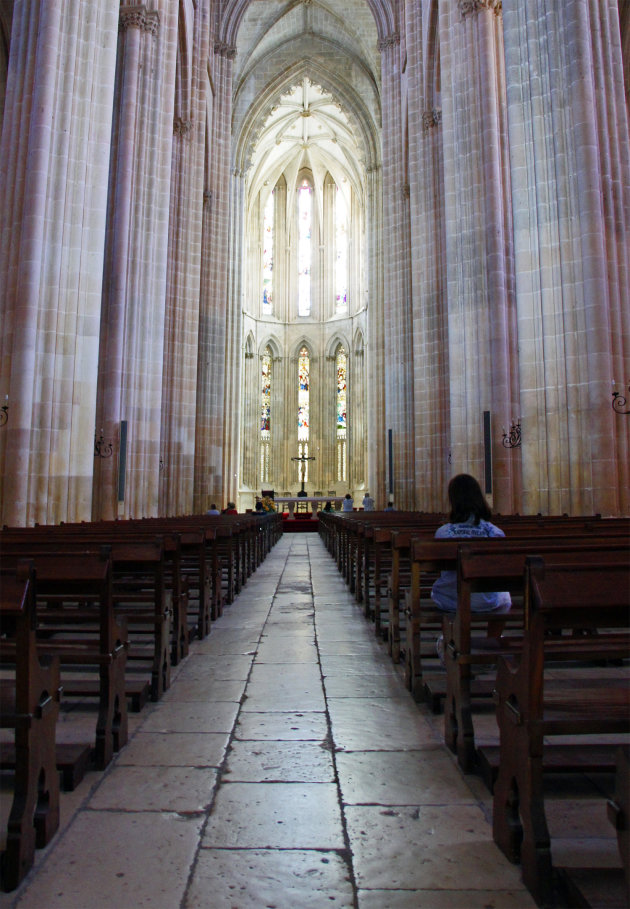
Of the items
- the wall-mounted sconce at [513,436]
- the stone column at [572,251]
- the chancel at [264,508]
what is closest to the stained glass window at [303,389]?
the chancel at [264,508]

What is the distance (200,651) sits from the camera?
16.1 feet

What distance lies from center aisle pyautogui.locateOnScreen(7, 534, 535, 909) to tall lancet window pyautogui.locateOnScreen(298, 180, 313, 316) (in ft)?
118

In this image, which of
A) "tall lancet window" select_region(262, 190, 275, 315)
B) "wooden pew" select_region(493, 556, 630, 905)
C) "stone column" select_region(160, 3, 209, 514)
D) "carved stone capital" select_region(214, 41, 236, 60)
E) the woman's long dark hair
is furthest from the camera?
"tall lancet window" select_region(262, 190, 275, 315)

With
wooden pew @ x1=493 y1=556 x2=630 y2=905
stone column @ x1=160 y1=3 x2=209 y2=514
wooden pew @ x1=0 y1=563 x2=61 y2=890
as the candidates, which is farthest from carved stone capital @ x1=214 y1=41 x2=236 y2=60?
wooden pew @ x1=493 y1=556 x2=630 y2=905

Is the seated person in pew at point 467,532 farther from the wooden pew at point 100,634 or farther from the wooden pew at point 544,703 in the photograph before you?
the wooden pew at point 100,634

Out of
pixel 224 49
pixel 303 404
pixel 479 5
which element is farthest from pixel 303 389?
pixel 479 5

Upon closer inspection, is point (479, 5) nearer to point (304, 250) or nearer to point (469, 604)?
point (469, 604)

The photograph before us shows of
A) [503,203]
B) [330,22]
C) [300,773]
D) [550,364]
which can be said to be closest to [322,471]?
[330,22]

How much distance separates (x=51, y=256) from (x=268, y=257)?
102ft

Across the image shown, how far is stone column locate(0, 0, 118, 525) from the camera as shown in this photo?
8.14 m

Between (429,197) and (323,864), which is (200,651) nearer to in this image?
(323,864)

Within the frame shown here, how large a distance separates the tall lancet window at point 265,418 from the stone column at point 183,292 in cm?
2059

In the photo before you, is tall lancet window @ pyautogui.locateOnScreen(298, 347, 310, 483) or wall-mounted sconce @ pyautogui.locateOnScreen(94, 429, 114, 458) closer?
wall-mounted sconce @ pyautogui.locateOnScreen(94, 429, 114, 458)

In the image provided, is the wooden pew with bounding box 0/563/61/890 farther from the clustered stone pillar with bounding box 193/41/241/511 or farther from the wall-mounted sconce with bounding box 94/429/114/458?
the clustered stone pillar with bounding box 193/41/241/511
